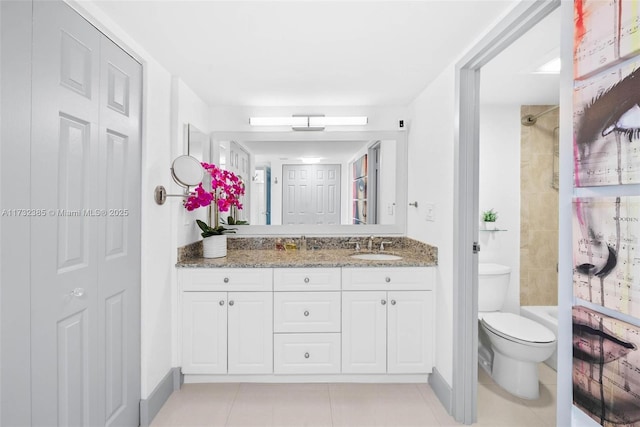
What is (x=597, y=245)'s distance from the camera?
1.05 meters

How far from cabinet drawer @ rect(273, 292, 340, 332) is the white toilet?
1077mm

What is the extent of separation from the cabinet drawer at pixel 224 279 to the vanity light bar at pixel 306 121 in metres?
1.27

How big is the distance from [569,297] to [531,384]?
4.87 feet

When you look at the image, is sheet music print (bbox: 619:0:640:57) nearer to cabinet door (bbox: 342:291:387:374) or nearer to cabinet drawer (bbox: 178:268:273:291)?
cabinet door (bbox: 342:291:387:374)

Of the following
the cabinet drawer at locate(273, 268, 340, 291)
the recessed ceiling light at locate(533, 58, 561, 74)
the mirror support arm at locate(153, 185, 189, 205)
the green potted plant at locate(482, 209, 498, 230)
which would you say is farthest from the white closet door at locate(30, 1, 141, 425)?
the green potted plant at locate(482, 209, 498, 230)

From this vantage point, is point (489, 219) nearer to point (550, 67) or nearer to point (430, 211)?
point (430, 211)

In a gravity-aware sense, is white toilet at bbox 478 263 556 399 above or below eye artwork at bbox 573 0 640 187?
below

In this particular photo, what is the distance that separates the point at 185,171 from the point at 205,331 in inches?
42.5

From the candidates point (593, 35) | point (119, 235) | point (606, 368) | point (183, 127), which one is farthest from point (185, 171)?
point (606, 368)

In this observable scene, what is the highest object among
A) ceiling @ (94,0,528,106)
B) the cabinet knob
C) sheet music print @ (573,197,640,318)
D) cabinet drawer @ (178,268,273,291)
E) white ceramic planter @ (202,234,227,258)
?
ceiling @ (94,0,528,106)

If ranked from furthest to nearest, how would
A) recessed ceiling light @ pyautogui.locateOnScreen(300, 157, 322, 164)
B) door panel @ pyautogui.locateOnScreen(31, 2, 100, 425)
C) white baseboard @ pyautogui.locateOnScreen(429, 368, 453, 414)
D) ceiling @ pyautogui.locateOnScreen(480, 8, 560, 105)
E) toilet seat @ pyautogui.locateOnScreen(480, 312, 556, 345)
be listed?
recessed ceiling light @ pyautogui.locateOnScreen(300, 157, 322, 164)
toilet seat @ pyautogui.locateOnScreen(480, 312, 556, 345)
white baseboard @ pyautogui.locateOnScreen(429, 368, 453, 414)
ceiling @ pyautogui.locateOnScreen(480, 8, 560, 105)
door panel @ pyautogui.locateOnScreen(31, 2, 100, 425)

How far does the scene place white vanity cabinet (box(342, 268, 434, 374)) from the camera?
7.86 ft

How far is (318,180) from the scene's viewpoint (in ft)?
10.0


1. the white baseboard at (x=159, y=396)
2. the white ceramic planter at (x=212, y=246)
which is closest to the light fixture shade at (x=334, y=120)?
the white ceramic planter at (x=212, y=246)
